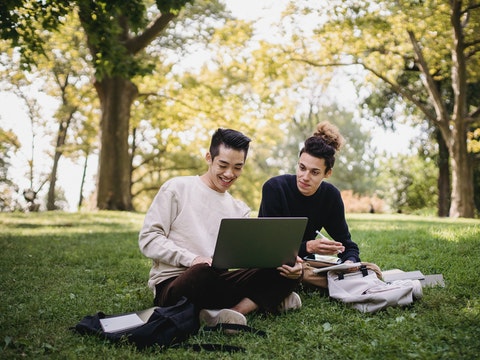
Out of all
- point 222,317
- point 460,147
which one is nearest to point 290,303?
point 222,317

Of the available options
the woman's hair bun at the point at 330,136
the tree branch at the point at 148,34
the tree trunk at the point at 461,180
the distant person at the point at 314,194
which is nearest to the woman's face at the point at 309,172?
the distant person at the point at 314,194

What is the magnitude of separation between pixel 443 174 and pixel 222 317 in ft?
61.8

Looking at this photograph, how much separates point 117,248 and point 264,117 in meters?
11.9

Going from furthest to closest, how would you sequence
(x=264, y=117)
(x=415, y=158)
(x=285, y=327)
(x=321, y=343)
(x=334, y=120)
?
(x=334, y=120) < (x=415, y=158) < (x=264, y=117) < (x=285, y=327) < (x=321, y=343)

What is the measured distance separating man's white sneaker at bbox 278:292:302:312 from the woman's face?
40.3 inches

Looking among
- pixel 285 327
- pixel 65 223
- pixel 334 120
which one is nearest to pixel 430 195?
pixel 334 120

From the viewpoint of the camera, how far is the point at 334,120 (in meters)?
39.0

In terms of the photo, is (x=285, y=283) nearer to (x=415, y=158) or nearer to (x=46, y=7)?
(x=46, y=7)

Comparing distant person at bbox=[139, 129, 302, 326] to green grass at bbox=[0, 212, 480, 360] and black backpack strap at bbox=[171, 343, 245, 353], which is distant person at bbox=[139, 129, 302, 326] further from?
black backpack strap at bbox=[171, 343, 245, 353]

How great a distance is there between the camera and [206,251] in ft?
12.1

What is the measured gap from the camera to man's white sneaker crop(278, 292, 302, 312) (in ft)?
12.9

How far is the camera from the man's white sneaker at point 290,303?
392cm

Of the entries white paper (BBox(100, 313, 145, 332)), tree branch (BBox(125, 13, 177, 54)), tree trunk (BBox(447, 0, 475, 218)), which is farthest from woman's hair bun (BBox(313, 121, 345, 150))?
tree trunk (BBox(447, 0, 475, 218))

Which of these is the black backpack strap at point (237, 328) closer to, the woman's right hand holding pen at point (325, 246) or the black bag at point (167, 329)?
the black bag at point (167, 329)
